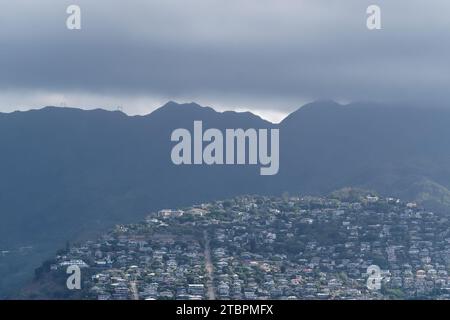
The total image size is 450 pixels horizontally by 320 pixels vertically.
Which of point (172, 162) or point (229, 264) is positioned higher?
point (172, 162)

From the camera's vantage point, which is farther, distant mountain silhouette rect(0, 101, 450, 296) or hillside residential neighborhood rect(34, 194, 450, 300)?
distant mountain silhouette rect(0, 101, 450, 296)

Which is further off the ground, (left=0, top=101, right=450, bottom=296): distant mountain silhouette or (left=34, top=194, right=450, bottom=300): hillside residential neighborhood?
(left=0, top=101, right=450, bottom=296): distant mountain silhouette
